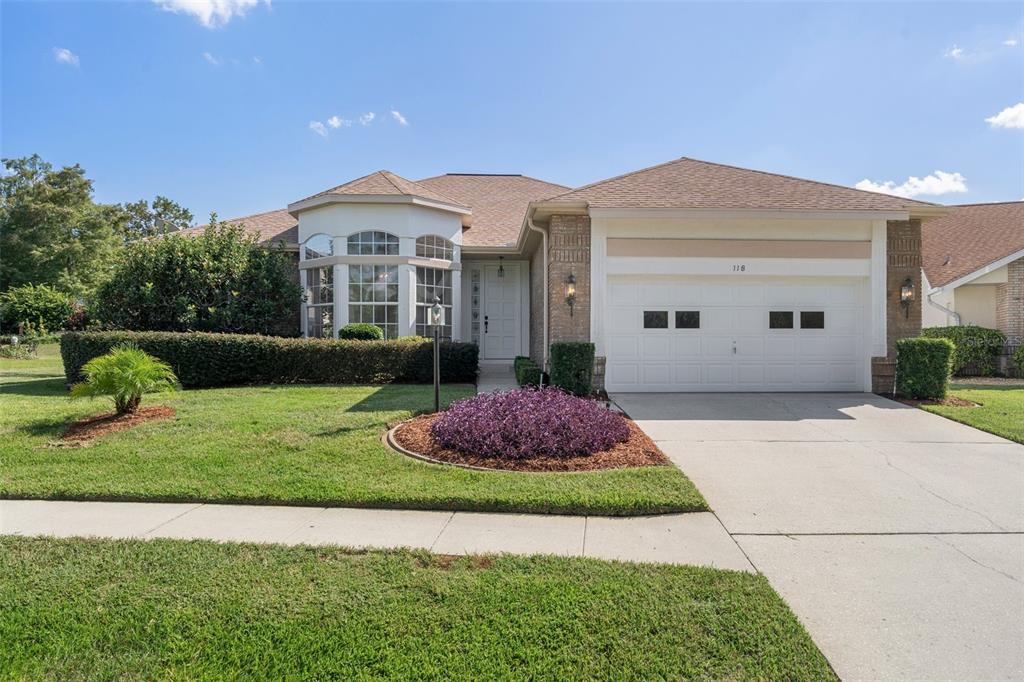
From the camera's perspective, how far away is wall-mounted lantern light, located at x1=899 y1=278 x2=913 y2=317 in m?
10.3

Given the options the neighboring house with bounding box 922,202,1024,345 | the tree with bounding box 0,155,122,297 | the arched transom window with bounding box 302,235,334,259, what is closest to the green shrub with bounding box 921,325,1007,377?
the neighboring house with bounding box 922,202,1024,345

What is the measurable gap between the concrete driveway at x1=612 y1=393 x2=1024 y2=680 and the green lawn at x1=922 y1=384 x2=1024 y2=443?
270 mm

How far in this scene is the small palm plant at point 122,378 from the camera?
698cm

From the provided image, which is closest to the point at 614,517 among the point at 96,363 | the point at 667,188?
the point at 96,363

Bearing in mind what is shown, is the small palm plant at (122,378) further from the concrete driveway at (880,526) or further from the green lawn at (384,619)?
the concrete driveway at (880,526)

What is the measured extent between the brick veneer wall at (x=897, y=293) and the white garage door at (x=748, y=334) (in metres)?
0.35

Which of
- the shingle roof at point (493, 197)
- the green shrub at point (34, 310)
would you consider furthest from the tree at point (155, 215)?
the shingle roof at point (493, 197)

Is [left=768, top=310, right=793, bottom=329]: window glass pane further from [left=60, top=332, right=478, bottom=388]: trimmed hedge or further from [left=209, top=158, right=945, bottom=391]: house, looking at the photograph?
[left=60, top=332, right=478, bottom=388]: trimmed hedge

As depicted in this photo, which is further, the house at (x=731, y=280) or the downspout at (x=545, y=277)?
the downspout at (x=545, y=277)

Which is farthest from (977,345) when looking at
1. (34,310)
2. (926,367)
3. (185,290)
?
(34,310)

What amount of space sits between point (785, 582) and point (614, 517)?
1364 mm

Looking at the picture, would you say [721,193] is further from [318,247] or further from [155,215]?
[155,215]

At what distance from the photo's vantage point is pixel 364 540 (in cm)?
378

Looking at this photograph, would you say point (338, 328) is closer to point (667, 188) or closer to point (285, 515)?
point (667, 188)
